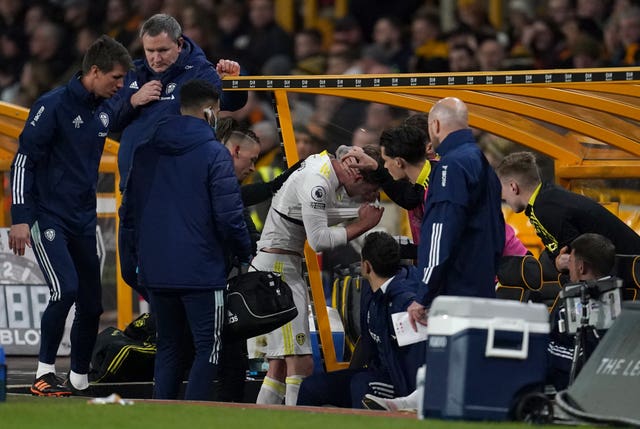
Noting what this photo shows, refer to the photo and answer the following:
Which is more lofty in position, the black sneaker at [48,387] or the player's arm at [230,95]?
the player's arm at [230,95]

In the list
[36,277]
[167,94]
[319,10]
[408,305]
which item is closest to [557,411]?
[408,305]

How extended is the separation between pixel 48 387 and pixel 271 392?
1.39 m

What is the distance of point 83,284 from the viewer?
33.0 feet

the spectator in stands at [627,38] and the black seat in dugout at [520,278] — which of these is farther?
the spectator in stands at [627,38]

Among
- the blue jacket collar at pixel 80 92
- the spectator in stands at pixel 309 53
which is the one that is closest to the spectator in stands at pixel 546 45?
the spectator in stands at pixel 309 53

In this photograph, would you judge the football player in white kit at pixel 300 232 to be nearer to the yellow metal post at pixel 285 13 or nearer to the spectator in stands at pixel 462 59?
the spectator in stands at pixel 462 59

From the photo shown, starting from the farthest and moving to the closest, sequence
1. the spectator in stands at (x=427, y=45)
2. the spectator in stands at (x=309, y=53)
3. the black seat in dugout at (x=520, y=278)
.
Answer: the spectator in stands at (x=309, y=53), the spectator in stands at (x=427, y=45), the black seat in dugout at (x=520, y=278)

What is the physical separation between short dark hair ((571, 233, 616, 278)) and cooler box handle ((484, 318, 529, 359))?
1.68 meters

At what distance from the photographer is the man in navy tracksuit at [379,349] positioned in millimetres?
9336

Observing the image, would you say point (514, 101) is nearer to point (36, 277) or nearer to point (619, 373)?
point (619, 373)

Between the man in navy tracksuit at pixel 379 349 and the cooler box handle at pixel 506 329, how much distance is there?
1.58 m

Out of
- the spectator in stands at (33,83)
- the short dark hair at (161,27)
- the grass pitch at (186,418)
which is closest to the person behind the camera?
the grass pitch at (186,418)

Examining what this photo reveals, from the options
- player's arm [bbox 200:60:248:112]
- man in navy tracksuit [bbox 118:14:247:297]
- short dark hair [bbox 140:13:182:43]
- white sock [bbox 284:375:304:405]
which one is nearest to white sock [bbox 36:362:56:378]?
man in navy tracksuit [bbox 118:14:247:297]

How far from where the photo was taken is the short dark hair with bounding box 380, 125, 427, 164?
9547 mm
